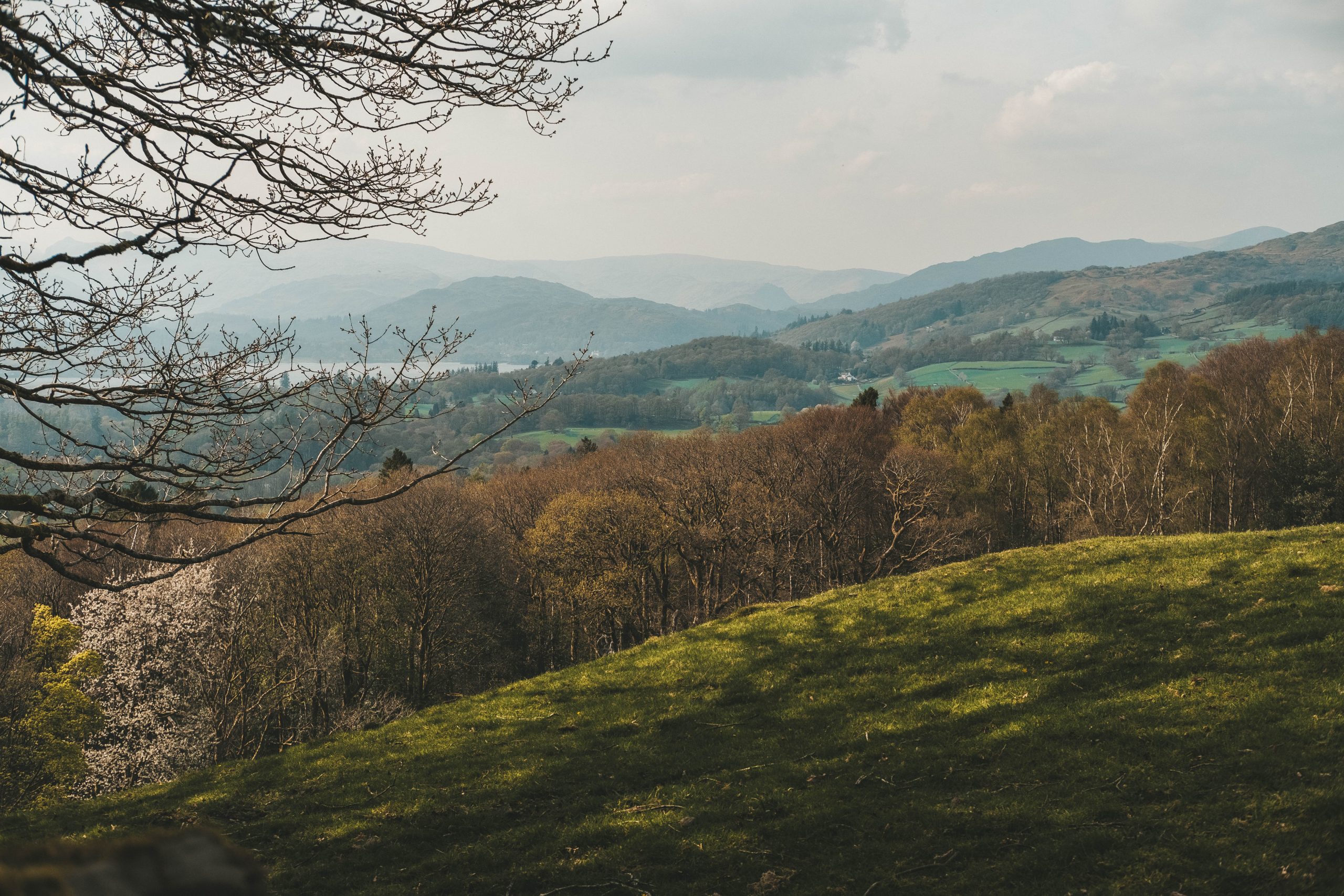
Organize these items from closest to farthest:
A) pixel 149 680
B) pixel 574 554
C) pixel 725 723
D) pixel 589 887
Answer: pixel 589 887 < pixel 725 723 < pixel 149 680 < pixel 574 554

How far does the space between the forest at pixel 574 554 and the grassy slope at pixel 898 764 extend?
24433 mm

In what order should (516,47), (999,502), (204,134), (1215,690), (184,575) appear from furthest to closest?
1. (999,502)
2. (184,575)
3. (1215,690)
4. (516,47)
5. (204,134)

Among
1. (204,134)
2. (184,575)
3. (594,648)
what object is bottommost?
(594,648)

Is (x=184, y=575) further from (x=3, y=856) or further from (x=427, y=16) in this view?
(x=3, y=856)

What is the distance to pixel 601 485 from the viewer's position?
66.4 metres

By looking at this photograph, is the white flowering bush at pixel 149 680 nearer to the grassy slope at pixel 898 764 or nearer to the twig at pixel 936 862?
the grassy slope at pixel 898 764

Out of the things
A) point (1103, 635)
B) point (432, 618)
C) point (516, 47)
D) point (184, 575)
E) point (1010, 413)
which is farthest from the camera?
point (1010, 413)

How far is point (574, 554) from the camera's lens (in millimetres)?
55219

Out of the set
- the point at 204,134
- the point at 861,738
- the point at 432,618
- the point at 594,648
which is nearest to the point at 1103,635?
the point at 861,738

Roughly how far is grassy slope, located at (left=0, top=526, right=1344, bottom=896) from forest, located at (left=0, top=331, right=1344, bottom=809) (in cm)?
2443

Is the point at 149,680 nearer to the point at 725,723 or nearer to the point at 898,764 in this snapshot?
the point at 725,723

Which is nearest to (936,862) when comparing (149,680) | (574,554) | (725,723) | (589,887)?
(589,887)

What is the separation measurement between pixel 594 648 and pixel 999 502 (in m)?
40.0

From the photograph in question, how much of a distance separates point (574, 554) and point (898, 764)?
43.6 meters
